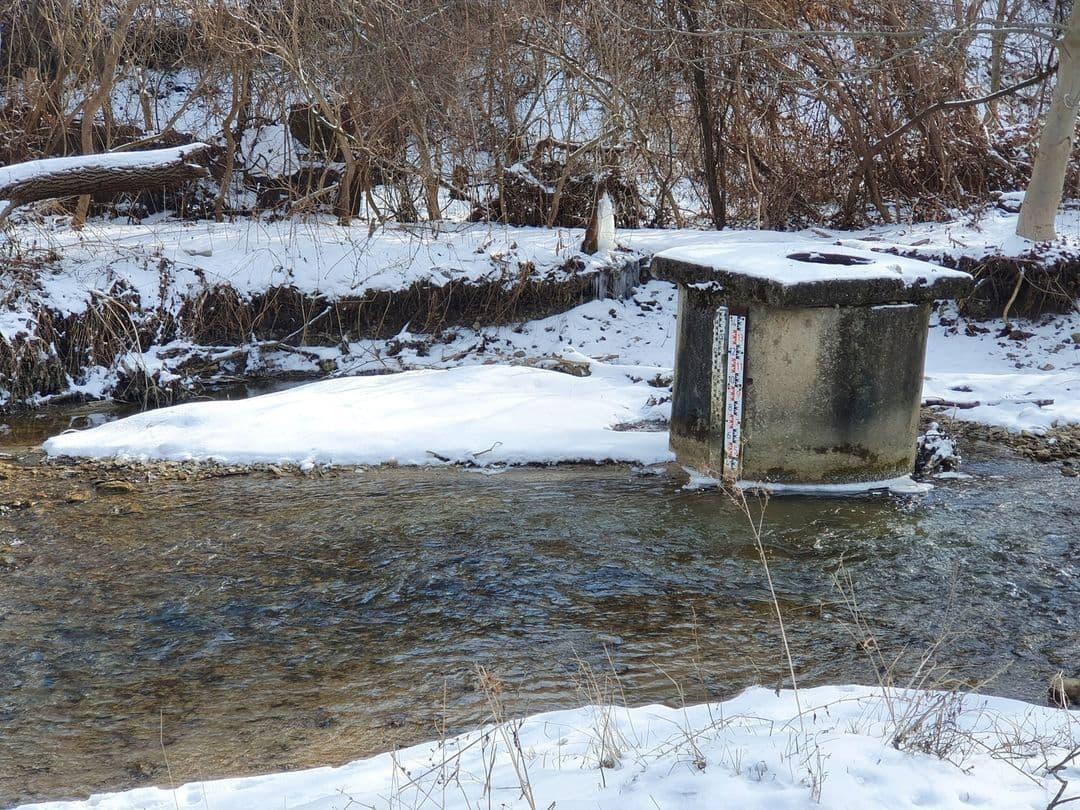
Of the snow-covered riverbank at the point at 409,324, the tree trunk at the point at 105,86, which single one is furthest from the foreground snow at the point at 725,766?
the tree trunk at the point at 105,86

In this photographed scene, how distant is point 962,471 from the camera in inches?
284

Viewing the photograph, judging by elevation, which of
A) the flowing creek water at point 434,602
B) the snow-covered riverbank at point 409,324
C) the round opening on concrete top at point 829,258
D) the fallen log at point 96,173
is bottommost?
the flowing creek water at point 434,602

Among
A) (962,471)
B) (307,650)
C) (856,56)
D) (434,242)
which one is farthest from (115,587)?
(856,56)

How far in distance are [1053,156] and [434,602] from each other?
8.96m

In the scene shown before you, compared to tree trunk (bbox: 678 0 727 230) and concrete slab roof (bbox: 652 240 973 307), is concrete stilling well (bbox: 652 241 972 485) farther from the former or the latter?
tree trunk (bbox: 678 0 727 230)

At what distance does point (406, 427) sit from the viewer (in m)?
8.02

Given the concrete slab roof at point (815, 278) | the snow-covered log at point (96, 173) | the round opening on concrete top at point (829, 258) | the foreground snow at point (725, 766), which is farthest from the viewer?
the snow-covered log at point (96, 173)

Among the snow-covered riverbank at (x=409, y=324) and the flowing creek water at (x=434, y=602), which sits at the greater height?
the snow-covered riverbank at (x=409, y=324)

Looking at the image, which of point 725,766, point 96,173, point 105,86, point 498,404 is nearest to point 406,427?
point 498,404

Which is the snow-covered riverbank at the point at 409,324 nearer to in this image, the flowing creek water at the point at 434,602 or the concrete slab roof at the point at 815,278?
the concrete slab roof at the point at 815,278

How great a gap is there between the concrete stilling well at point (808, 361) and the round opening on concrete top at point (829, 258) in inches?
0.5

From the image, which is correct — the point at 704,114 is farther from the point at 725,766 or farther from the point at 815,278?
the point at 725,766

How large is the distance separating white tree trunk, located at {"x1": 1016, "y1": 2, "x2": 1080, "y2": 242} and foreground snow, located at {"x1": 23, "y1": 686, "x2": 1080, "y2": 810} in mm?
8565

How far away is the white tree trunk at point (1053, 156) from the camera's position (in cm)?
1039
